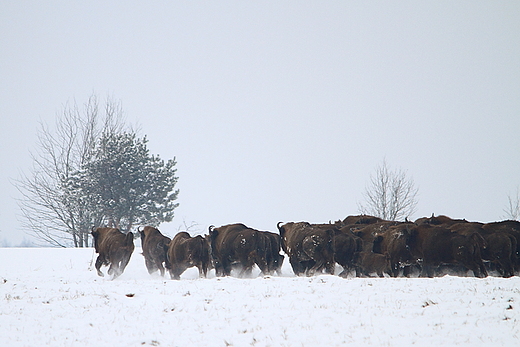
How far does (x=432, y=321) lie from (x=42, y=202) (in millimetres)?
37683

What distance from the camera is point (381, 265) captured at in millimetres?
16125

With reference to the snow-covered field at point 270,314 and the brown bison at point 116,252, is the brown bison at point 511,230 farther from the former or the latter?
the brown bison at point 116,252

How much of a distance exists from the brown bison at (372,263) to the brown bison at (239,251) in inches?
128

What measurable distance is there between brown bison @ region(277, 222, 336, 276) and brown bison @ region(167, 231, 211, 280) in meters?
3.09

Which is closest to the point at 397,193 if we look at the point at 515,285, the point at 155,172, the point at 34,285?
the point at 155,172

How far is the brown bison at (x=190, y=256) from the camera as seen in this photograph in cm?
1780

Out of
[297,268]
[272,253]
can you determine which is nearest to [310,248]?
[297,268]

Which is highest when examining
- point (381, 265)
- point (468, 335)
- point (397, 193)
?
point (397, 193)

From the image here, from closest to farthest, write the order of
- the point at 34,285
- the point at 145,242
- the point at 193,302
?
the point at 193,302
the point at 34,285
the point at 145,242

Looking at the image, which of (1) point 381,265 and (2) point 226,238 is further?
(2) point 226,238

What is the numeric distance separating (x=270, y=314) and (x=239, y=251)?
8.01 m

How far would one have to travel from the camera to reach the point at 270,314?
964cm

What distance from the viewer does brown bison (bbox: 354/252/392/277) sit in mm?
16125

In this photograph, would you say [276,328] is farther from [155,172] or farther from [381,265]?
[155,172]
